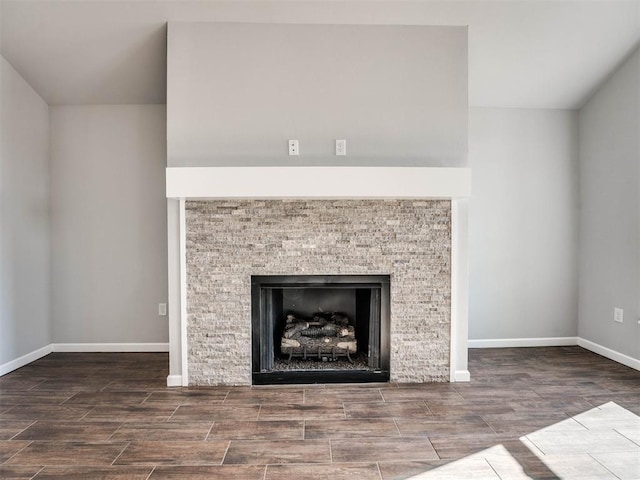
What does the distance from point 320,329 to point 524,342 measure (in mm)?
2007

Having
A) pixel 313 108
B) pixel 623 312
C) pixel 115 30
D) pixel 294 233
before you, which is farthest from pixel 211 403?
pixel 623 312

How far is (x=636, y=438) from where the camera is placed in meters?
2.18

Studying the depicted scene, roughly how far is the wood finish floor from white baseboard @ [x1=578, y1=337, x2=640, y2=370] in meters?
0.15

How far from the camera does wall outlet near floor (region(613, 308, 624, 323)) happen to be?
11.2ft

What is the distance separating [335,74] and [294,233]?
3.77 feet

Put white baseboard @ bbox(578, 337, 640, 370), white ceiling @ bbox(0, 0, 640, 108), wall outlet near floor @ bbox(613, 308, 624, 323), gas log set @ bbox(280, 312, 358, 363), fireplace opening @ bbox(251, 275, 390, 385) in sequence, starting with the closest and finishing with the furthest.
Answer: white ceiling @ bbox(0, 0, 640, 108)
fireplace opening @ bbox(251, 275, 390, 385)
gas log set @ bbox(280, 312, 358, 363)
white baseboard @ bbox(578, 337, 640, 370)
wall outlet near floor @ bbox(613, 308, 624, 323)

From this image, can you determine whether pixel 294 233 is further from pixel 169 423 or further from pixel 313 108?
pixel 169 423

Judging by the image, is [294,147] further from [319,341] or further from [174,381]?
[174,381]

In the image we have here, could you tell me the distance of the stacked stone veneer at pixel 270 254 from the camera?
9.62 feet

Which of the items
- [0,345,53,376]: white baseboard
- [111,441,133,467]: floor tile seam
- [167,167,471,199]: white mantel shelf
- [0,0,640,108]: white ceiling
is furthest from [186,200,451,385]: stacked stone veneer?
[0,345,53,376]: white baseboard

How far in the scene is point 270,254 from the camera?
2938 mm

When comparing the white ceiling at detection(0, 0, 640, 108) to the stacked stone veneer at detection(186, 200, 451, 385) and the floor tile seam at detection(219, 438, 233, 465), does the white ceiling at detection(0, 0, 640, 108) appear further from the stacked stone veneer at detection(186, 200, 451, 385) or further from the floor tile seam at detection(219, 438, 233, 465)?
the floor tile seam at detection(219, 438, 233, 465)

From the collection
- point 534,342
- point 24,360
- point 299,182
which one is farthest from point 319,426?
point 24,360

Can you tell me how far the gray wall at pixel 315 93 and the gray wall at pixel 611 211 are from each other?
146cm
